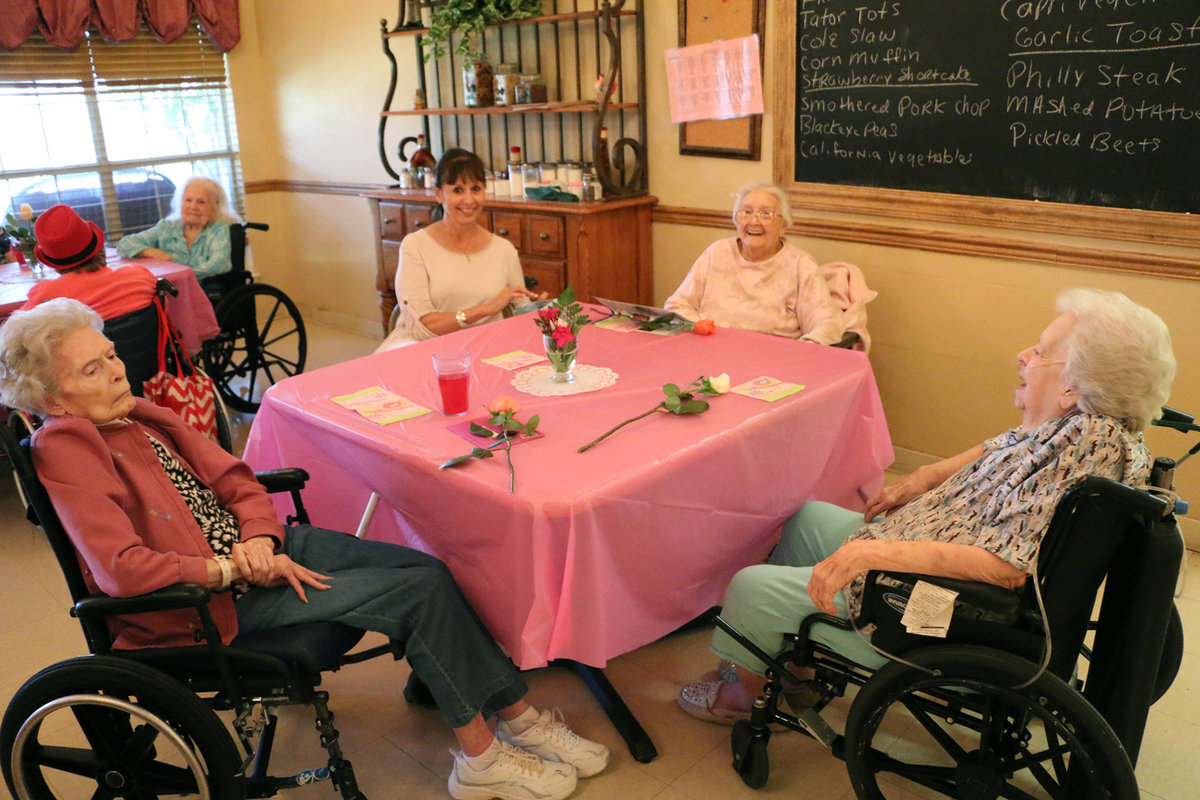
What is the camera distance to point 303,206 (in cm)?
579

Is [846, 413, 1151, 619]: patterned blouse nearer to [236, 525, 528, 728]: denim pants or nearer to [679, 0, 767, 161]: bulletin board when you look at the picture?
[236, 525, 528, 728]: denim pants

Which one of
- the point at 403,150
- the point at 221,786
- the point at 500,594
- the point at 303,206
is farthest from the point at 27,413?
the point at 303,206

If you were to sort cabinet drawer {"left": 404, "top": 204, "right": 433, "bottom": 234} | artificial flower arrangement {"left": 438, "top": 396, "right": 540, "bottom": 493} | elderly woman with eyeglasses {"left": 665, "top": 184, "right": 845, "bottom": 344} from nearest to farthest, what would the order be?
artificial flower arrangement {"left": 438, "top": 396, "right": 540, "bottom": 493}
elderly woman with eyeglasses {"left": 665, "top": 184, "right": 845, "bottom": 344}
cabinet drawer {"left": 404, "top": 204, "right": 433, "bottom": 234}

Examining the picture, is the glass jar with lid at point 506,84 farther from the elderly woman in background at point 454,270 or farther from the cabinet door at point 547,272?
the elderly woman in background at point 454,270

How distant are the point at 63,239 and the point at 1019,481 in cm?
301

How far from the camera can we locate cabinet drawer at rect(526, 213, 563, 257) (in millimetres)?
3916

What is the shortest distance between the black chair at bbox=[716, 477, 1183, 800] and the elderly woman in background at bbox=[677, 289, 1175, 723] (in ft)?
0.15

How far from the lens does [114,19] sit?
191 inches

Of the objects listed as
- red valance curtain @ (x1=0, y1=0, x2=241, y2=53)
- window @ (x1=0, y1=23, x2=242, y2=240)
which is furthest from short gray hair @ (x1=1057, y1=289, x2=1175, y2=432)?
red valance curtain @ (x1=0, y1=0, x2=241, y2=53)

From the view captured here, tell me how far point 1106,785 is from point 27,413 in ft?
6.40

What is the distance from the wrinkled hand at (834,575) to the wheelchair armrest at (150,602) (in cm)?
108

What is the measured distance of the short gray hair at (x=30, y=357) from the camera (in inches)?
63.8

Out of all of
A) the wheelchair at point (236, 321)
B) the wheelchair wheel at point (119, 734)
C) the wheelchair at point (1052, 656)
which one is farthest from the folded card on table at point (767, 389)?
the wheelchair at point (236, 321)

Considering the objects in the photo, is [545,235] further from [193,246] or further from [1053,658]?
[1053,658]
